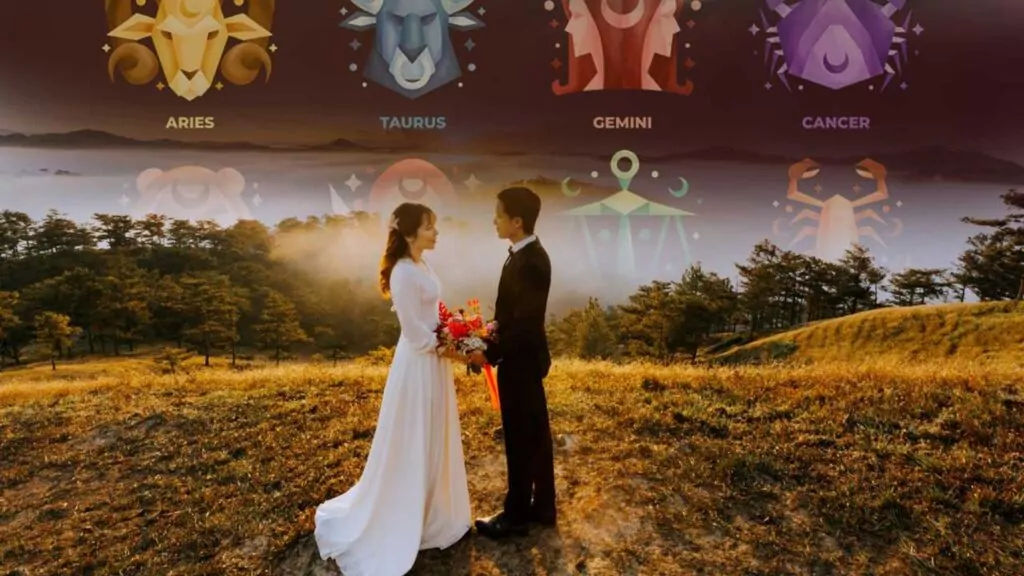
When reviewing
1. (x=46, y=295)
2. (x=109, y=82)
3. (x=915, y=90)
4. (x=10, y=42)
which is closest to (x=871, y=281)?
(x=915, y=90)

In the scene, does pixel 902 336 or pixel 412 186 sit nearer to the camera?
pixel 412 186

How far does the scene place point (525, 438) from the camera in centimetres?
376

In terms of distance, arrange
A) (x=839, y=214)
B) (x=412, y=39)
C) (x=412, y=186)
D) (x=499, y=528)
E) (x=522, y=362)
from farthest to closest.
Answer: (x=839, y=214) < (x=412, y=186) < (x=412, y=39) < (x=499, y=528) < (x=522, y=362)

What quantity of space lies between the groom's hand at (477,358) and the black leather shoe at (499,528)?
1140 millimetres

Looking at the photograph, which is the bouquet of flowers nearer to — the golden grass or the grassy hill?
the golden grass

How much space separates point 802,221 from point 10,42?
33.6 ft

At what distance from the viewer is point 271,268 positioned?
7711 millimetres

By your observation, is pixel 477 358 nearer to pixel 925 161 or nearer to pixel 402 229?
pixel 402 229

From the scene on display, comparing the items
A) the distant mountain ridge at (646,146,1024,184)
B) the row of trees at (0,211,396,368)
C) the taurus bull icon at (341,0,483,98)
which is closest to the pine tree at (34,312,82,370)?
the row of trees at (0,211,396,368)

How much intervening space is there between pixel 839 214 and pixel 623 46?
3486mm

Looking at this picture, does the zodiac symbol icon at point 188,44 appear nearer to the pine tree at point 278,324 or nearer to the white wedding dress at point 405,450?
the pine tree at point 278,324

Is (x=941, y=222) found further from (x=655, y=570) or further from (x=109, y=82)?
(x=109, y=82)

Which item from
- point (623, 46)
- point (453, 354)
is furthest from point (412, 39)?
point (453, 354)

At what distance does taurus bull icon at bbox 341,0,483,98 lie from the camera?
730 cm
